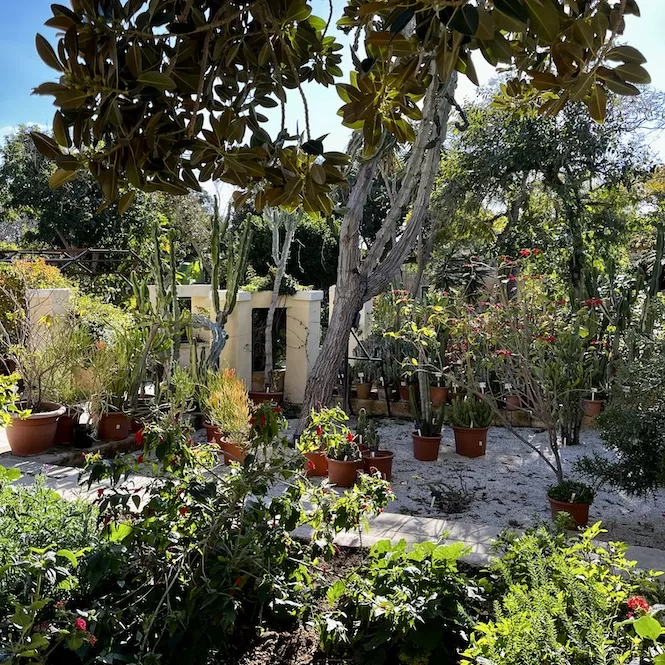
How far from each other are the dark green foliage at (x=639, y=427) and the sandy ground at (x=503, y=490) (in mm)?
428

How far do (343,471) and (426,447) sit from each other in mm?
1246

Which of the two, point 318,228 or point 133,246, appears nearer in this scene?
point 318,228

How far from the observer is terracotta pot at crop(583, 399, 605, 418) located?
22.2 ft

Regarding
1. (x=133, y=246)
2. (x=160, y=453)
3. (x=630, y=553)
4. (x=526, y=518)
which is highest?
(x=133, y=246)

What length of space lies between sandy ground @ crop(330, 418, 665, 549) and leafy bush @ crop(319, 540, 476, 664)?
1.50 meters

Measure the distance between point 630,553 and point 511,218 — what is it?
Result: 24.4ft

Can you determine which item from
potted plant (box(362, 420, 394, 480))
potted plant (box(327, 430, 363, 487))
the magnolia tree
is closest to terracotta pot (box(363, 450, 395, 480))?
potted plant (box(362, 420, 394, 480))

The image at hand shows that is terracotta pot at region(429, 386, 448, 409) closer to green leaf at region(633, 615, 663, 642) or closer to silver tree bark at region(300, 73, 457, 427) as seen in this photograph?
silver tree bark at region(300, 73, 457, 427)

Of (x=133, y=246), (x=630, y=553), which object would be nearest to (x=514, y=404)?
(x=630, y=553)

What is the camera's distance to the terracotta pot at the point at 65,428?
5.32 m

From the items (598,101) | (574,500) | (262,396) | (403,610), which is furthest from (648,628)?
(262,396)

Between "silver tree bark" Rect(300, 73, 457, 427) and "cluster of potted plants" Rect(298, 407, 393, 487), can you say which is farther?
"silver tree bark" Rect(300, 73, 457, 427)

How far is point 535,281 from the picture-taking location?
5.14 meters

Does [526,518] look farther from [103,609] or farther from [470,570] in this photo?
[103,609]
